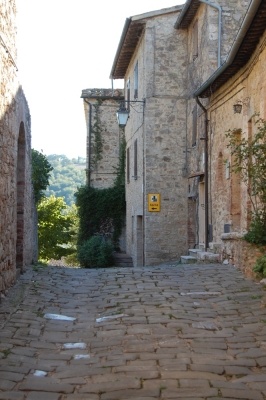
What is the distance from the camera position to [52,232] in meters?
34.0

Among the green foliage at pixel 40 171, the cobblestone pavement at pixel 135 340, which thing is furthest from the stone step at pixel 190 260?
the green foliage at pixel 40 171

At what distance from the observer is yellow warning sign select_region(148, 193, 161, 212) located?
57.1ft

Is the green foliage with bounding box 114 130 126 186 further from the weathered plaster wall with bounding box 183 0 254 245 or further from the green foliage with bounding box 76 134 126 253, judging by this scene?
the weathered plaster wall with bounding box 183 0 254 245

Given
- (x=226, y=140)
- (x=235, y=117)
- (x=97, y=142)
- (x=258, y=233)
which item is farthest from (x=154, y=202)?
(x=258, y=233)

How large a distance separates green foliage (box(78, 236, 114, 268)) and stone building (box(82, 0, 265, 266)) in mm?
887

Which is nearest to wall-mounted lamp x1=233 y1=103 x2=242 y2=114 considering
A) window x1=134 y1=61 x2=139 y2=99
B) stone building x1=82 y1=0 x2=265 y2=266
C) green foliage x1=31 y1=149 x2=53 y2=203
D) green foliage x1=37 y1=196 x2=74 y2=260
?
stone building x1=82 y1=0 x2=265 y2=266

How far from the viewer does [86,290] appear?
855 centimetres

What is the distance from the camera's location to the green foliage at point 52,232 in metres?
33.4

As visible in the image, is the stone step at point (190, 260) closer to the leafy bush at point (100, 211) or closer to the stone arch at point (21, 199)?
the stone arch at point (21, 199)

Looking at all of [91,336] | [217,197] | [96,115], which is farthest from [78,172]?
[91,336]

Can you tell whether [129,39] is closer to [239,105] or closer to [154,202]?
[154,202]

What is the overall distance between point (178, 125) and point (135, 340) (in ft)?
41.7

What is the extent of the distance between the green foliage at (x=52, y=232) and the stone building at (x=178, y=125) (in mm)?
13512

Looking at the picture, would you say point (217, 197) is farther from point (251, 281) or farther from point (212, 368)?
point (212, 368)
